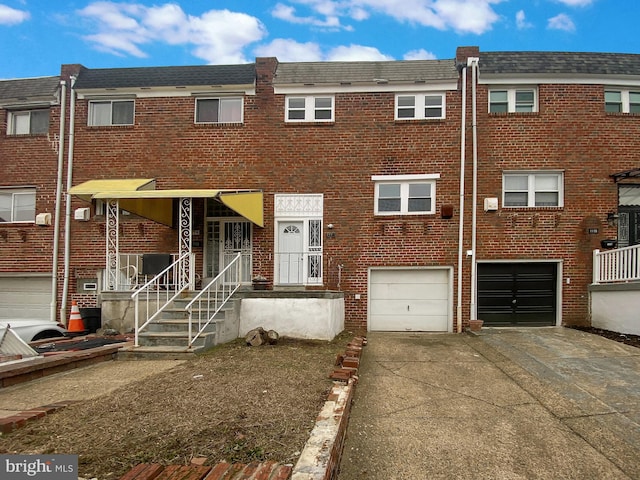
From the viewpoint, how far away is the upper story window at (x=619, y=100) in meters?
10.8

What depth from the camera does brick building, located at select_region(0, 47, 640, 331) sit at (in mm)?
10508

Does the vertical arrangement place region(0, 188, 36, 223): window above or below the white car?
above

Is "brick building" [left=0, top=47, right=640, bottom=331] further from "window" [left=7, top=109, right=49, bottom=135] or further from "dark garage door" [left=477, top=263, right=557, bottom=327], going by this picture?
"window" [left=7, top=109, right=49, bottom=135]

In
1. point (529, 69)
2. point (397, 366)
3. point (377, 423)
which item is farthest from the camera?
point (529, 69)

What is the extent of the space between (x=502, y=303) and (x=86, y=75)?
13.5 meters

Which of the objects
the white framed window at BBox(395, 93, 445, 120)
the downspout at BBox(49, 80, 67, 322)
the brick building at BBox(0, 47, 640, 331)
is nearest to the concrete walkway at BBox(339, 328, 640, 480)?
the brick building at BBox(0, 47, 640, 331)

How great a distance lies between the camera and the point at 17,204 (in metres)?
11.5

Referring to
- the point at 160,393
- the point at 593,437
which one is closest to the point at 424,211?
the point at 593,437

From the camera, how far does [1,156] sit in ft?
37.9

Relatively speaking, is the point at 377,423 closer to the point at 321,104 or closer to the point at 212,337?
the point at 212,337

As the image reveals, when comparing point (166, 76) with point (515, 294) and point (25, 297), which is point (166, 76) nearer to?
point (25, 297)

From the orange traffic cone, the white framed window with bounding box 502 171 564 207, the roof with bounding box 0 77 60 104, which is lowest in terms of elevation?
the orange traffic cone

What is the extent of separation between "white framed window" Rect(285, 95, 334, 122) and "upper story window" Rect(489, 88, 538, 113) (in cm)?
444

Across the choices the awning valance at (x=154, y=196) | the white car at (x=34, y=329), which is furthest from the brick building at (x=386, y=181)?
the white car at (x=34, y=329)
